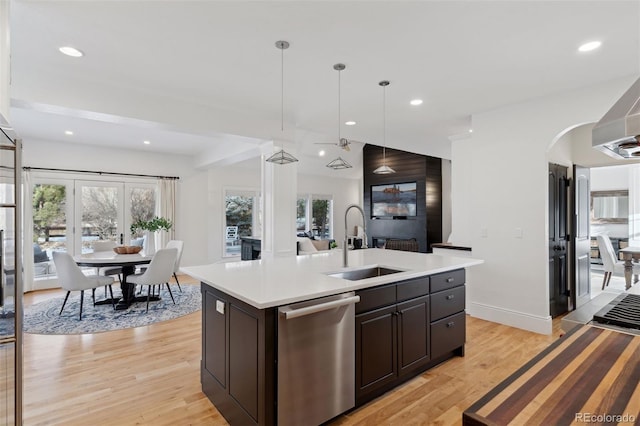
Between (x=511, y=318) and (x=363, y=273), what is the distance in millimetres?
2306

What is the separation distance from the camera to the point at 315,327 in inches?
76.6

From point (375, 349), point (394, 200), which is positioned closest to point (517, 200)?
point (375, 349)

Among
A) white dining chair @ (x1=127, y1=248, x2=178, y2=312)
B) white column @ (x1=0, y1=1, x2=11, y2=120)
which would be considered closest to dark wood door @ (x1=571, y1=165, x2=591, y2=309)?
white dining chair @ (x1=127, y1=248, x2=178, y2=312)

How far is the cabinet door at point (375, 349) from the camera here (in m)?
2.18

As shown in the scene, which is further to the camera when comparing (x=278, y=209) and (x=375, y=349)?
(x=278, y=209)

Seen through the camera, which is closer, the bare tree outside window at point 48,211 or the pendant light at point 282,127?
the pendant light at point 282,127

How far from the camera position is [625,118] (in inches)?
46.3

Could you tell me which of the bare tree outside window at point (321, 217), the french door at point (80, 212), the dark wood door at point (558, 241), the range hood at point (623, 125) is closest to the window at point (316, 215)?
the bare tree outside window at point (321, 217)

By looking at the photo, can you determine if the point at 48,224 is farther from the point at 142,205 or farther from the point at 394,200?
the point at 394,200

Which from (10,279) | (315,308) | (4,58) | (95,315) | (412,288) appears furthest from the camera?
(95,315)

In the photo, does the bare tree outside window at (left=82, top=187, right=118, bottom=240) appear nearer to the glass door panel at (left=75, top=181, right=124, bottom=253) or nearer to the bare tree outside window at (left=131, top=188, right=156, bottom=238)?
the glass door panel at (left=75, top=181, right=124, bottom=253)

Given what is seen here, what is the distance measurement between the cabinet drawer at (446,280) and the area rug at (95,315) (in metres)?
3.46

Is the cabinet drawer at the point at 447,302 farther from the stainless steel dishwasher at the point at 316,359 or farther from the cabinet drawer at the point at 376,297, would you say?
the stainless steel dishwasher at the point at 316,359

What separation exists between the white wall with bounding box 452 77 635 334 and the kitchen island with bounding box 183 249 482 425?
48.4 inches
